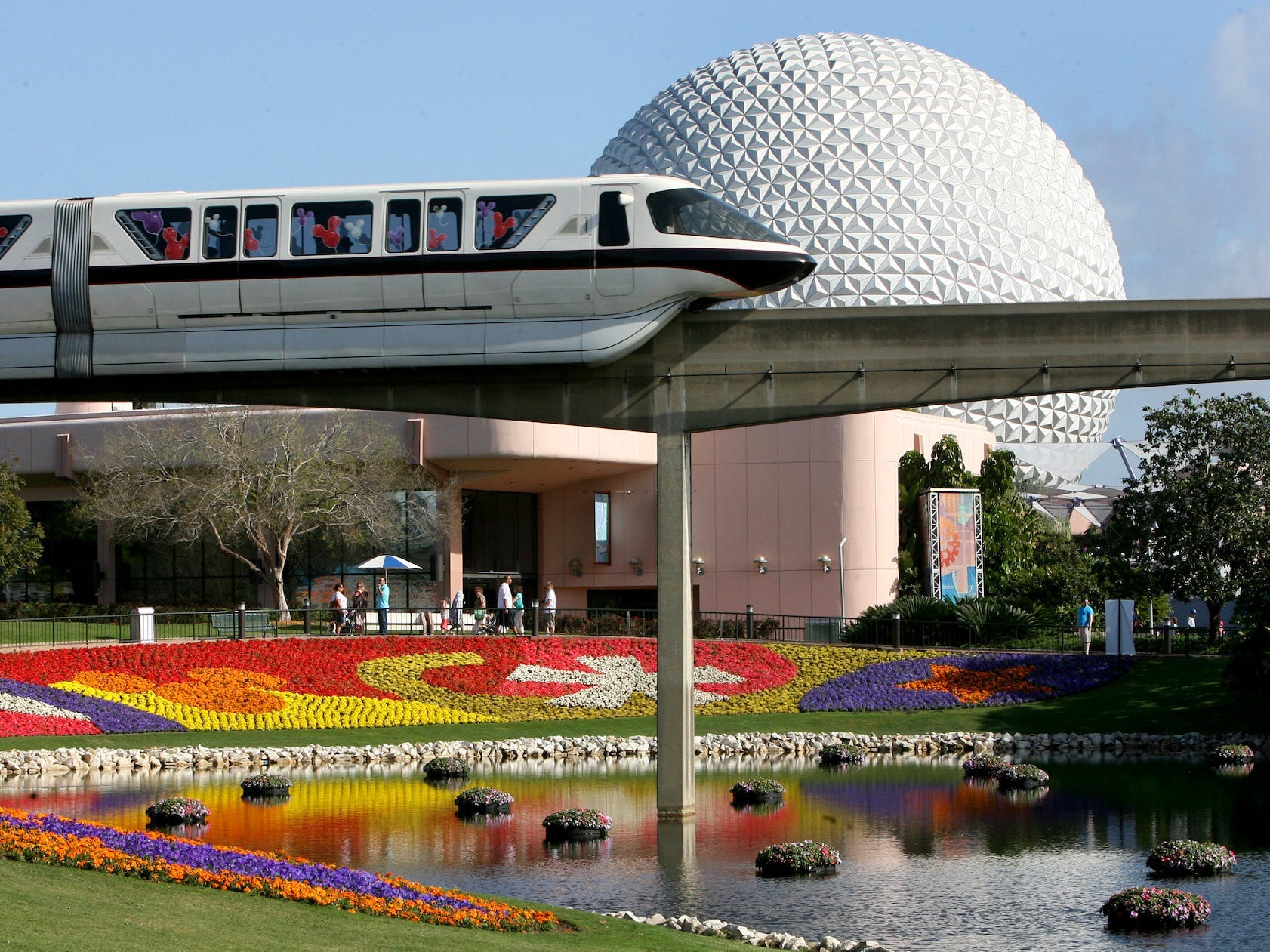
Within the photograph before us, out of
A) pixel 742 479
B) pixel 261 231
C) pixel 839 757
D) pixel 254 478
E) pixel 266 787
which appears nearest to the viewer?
pixel 261 231

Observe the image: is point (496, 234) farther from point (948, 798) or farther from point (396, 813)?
point (948, 798)

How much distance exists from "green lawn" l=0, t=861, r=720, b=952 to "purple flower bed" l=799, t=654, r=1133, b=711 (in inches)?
831

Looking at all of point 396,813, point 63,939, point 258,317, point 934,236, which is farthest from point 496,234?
point 934,236

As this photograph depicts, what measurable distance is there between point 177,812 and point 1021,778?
1341 centimetres

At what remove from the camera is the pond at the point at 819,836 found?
637 inches

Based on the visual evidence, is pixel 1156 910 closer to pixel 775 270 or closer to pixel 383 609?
pixel 775 270

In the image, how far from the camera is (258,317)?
2133 centimetres

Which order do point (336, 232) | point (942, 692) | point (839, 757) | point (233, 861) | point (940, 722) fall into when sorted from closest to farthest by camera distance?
point (233, 861) → point (336, 232) → point (839, 757) → point (940, 722) → point (942, 692)

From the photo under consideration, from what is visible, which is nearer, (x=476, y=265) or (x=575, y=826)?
(x=575, y=826)

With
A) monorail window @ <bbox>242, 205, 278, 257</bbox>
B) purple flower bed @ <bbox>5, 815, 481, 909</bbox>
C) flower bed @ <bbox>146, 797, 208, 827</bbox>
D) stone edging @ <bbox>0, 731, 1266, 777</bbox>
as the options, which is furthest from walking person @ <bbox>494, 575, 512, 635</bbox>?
purple flower bed @ <bbox>5, 815, 481, 909</bbox>

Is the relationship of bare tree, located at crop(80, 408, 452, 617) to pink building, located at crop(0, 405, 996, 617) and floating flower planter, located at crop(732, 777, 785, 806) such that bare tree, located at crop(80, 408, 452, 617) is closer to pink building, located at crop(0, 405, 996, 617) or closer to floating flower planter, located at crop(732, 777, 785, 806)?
pink building, located at crop(0, 405, 996, 617)

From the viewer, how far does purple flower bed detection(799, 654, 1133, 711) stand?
116 ft

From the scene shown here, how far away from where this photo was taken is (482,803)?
2280 centimetres

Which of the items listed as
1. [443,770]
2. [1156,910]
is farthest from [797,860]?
[443,770]
